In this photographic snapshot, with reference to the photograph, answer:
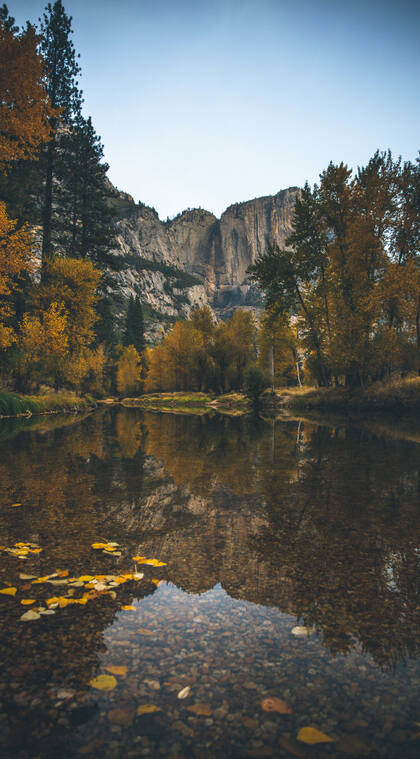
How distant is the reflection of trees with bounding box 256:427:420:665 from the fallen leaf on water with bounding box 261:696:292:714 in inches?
25.6

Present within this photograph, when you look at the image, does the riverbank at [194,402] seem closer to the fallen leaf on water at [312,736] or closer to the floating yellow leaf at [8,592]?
the floating yellow leaf at [8,592]

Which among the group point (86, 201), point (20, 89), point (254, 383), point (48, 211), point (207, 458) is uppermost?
point (86, 201)

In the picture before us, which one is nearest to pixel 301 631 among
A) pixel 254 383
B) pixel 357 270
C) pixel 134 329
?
pixel 357 270

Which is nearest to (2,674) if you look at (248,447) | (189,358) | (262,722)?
(262,722)

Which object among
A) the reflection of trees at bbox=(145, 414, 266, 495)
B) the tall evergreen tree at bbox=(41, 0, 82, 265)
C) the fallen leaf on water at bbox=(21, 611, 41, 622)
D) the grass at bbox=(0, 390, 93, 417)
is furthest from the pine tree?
the fallen leaf on water at bbox=(21, 611, 41, 622)

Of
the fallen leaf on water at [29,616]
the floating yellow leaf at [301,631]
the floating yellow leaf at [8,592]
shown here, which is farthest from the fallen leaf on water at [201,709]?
the floating yellow leaf at [8,592]

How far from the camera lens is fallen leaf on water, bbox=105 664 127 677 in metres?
2.15

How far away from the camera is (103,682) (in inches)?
82.0

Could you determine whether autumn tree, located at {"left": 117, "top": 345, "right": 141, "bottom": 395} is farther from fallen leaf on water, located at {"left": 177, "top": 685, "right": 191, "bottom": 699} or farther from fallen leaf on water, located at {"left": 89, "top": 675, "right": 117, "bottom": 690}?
fallen leaf on water, located at {"left": 177, "top": 685, "right": 191, "bottom": 699}

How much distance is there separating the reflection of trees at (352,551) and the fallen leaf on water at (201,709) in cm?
99

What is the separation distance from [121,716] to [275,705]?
80 centimetres

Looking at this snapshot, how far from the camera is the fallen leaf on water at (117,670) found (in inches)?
84.8

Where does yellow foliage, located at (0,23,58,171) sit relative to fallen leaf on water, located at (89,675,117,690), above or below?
above

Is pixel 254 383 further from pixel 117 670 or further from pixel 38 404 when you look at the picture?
pixel 117 670
